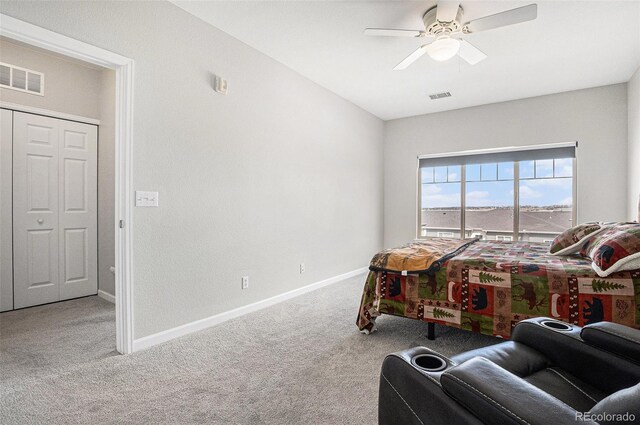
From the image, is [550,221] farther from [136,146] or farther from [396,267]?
[136,146]

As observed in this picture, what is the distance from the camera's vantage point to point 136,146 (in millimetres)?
2422

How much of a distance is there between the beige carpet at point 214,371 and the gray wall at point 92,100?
100cm

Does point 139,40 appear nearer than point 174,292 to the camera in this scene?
Yes

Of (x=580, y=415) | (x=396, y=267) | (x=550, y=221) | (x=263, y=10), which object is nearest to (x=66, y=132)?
(x=263, y=10)

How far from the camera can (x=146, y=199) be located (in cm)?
248

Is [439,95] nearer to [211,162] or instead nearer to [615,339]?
[211,162]

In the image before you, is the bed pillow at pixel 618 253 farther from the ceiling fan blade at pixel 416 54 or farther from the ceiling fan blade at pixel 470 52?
the ceiling fan blade at pixel 416 54

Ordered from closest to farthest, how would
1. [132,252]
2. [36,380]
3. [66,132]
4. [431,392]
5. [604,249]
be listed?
[431,392], [36,380], [604,249], [132,252], [66,132]

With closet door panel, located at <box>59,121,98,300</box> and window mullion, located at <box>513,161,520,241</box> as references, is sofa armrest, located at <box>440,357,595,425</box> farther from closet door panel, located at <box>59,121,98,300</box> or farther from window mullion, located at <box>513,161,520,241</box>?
window mullion, located at <box>513,161,520,241</box>

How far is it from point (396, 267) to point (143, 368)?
2.01 m

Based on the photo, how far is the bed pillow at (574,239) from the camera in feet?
8.65

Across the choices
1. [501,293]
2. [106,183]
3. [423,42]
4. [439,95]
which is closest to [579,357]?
[501,293]

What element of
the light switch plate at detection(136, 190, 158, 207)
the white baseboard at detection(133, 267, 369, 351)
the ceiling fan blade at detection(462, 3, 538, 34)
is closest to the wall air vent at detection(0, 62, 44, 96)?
the light switch plate at detection(136, 190, 158, 207)

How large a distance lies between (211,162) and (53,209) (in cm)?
216
